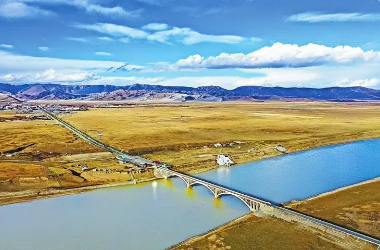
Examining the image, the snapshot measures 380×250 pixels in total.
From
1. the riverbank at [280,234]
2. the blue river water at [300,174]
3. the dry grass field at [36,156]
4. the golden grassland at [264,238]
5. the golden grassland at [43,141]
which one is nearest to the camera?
the golden grassland at [264,238]

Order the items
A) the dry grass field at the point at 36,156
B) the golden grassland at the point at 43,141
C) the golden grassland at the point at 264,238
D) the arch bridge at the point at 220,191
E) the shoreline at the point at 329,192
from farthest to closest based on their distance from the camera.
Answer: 1. the golden grassland at the point at 43,141
2. the dry grass field at the point at 36,156
3. the shoreline at the point at 329,192
4. the arch bridge at the point at 220,191
5. the golden grassland at the point at 264,238

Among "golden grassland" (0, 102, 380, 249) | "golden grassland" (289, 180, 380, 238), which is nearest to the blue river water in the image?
"golden grassland" (289, 180, 380, 238)

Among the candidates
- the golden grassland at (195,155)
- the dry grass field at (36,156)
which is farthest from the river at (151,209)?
the dry grass field at (36,156)

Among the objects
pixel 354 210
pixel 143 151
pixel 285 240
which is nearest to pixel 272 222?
pixel 285 240

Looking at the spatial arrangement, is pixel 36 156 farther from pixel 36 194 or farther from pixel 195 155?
pixel 195 155

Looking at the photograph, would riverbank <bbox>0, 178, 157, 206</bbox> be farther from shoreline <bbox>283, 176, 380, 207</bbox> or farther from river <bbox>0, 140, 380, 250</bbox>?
shoreline <bbox>283, 176, 380, 207</bbox>

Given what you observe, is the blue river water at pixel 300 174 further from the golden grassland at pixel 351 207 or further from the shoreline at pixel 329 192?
the golden grassland at pixel 351 207

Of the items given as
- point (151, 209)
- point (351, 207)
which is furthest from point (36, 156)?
point (351, 207)
